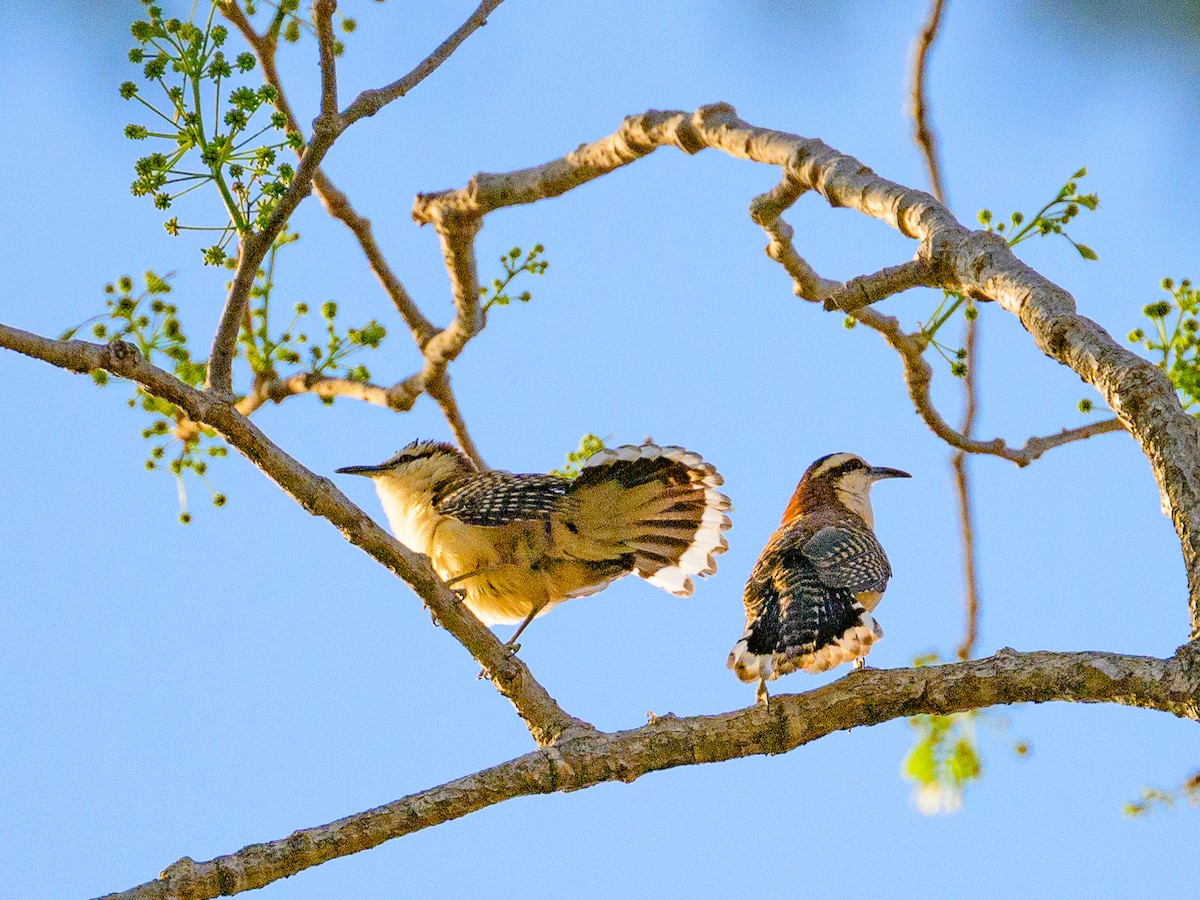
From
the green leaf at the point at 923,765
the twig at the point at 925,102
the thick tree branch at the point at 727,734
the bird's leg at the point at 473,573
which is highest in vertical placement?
the twig at the point at 925,102

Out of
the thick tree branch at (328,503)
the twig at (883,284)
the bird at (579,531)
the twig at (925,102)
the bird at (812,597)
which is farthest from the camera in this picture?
the bird at (579,531)

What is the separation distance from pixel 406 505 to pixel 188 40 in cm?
319

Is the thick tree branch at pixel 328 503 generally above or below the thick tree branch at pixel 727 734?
above

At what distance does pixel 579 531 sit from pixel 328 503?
195 cm

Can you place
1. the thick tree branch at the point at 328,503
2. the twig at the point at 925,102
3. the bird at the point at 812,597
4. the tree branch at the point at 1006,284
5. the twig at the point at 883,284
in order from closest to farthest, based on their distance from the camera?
the tree branch at the point at 1006,284 < the twig at the point at 883,284 < the thick tree branch at the point at 328,503 < the bird at the point at 812,597 < the twig at the point at 925,102

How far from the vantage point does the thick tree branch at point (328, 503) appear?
14.4 ft

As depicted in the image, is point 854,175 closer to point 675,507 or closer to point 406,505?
point 675,507

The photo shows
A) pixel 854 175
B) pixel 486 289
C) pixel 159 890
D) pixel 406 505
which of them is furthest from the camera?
pixel 406 505

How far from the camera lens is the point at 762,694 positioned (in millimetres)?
4543

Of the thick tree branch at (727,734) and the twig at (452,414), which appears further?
the twig at (452,414)

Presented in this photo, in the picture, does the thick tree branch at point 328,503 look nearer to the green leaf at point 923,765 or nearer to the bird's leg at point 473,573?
the bird's leg at point 473,573

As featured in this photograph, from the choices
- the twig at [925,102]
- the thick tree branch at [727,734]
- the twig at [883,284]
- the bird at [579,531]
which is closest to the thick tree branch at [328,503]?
the thick tree branch at [727,734]

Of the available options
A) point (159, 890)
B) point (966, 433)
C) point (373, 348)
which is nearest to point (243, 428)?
point (373, 348)

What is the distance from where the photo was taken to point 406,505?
7.05 m
